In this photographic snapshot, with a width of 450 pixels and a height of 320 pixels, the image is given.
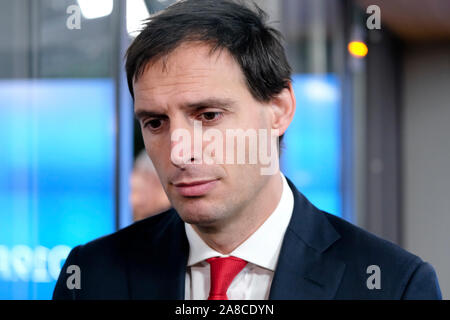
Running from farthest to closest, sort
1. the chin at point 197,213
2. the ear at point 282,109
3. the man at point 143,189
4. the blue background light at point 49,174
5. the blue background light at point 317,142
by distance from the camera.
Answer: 1. the blue background light at point 317,142
2. the man at point 143,189
3. the blue background light at point 49,174
4. the ear at point 282,109
5. the chin at point 197,213

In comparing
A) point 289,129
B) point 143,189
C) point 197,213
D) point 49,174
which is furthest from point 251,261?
point 289,129

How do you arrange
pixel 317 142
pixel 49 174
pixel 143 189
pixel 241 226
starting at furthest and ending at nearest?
1. pixel 317 142
2. pixel 143 189
3. pixel 49 174
4. pixel 241 226

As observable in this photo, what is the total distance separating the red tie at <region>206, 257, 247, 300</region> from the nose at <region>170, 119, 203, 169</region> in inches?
8.8

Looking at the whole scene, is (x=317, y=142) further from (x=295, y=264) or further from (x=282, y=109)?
(x=295, y=264)

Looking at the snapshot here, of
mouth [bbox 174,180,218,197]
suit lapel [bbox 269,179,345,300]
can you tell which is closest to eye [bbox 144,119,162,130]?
mouth [bbox 174,180,218,197]

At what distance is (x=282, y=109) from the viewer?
137cm

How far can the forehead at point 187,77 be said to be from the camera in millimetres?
1159

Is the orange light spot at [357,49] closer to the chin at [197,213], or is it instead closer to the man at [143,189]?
the man at [143,189]

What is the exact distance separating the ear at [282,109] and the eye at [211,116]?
7.6 inches

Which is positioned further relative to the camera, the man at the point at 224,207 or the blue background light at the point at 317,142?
the blue background light at the point at 317,142

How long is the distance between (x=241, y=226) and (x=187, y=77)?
331 mm

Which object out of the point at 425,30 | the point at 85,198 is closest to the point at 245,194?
the point at 85,198

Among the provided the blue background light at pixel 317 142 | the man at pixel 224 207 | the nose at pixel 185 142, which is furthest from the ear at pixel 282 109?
the blue background light at pixel 317 142

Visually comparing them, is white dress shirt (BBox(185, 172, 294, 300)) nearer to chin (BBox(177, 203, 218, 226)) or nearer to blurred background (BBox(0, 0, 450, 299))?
chin (BBox(177, 203, 218, 226))
